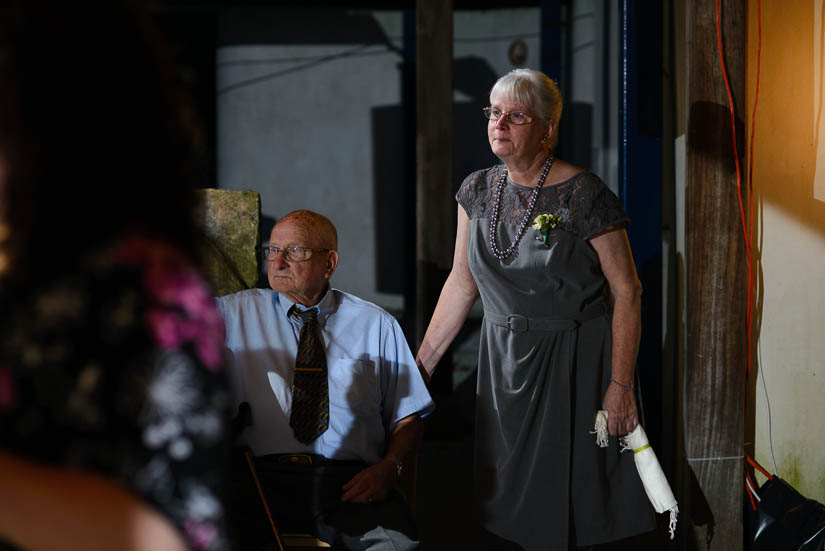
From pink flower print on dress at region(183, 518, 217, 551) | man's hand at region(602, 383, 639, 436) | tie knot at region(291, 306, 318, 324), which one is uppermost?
tie knot at region(291, 306, 318, 324)

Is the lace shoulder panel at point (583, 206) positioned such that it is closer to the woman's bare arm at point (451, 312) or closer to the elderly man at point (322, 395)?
the woman's bare arm at point (451, 312)

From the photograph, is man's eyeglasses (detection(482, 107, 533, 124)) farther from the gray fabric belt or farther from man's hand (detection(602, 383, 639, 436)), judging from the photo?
man's hand (detection(602, 383, 639, 436))

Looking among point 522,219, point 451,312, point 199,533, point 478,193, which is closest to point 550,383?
point 451,312

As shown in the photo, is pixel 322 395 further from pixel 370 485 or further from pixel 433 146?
pixel 433 146

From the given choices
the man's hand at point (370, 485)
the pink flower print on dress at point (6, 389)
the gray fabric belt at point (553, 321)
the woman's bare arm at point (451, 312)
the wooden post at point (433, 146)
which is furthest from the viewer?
the wooden post at point (433, 146)

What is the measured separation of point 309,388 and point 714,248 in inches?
55.9

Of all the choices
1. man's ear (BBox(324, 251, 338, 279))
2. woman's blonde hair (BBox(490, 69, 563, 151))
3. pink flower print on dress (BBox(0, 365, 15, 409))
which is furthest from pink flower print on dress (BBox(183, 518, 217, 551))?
woman's blonde hair (BBox(490, 69, 563, 151))

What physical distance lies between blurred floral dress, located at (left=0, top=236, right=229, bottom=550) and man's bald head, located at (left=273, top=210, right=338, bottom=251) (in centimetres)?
159

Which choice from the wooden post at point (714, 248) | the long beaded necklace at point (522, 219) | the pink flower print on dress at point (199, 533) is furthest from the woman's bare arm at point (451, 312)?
the pink flower print on dress at point (199, 533)

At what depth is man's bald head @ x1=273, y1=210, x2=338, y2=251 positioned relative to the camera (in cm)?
259

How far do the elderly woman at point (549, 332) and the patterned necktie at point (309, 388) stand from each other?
0.54m

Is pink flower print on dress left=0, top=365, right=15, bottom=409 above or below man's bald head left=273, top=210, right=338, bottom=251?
→ below

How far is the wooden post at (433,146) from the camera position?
4.59 metres

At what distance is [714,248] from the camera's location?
2973 millimetres
